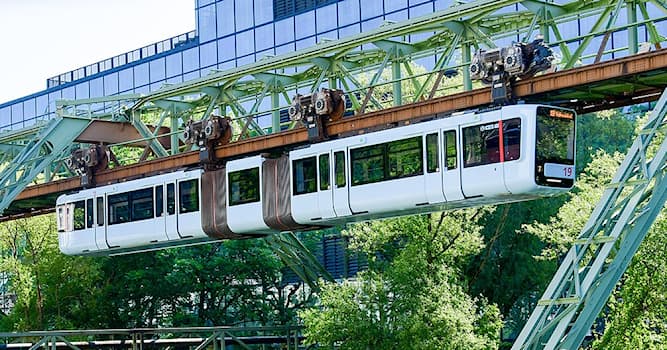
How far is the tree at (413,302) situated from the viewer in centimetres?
4050

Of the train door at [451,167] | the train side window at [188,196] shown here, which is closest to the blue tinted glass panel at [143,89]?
the train side window at [188,196]

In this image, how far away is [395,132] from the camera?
99.8 ft

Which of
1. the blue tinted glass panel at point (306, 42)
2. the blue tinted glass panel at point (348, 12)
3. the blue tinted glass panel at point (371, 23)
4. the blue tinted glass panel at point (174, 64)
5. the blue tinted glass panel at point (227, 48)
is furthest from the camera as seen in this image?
the blue tinted glass panel at point (174, 64)

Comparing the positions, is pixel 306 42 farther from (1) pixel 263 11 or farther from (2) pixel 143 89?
(2) pixel 143 89

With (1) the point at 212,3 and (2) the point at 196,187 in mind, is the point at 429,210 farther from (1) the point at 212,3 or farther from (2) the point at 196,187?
(1) the point at 212,3

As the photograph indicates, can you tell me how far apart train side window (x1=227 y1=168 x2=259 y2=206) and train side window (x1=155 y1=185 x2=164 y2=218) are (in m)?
2.99

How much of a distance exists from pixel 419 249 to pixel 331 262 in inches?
771

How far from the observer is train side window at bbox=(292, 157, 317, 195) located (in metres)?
32.7

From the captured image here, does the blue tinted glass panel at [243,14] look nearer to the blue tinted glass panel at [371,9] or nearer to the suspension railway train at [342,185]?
the blue tinted glass panel at [371,9]

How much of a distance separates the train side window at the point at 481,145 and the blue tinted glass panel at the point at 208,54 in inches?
1738

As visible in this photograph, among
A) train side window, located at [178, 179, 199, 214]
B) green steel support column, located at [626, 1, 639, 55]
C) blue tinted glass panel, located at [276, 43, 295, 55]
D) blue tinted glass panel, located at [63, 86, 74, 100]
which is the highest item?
blue tinted glass panel, located at [276, 43, 295, 55]

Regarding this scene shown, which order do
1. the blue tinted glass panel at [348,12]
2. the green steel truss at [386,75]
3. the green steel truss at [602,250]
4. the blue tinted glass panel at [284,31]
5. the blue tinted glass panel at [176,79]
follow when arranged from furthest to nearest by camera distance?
1. the blue tinted glass panel at [176,79]
2. the blue tinted glass panel at [284,31]
3. the blue tinted glass panel at [348,12]
4. the green steel truss at [386,75]
5. the green steel truss at [602,250]

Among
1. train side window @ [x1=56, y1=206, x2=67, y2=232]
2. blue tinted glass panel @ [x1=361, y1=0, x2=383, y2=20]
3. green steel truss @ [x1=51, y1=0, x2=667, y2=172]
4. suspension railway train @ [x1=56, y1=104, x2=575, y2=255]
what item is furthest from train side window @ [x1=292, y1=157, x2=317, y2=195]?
blue tinted glass panel @ [x1=361, y1=0, x2=383, y2=20]

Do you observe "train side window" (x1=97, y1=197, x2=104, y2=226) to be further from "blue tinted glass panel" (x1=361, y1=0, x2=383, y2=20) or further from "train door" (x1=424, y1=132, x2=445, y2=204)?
"blue tinted glass panel" (x1=361, y1=0, x2=383, y2=20)
